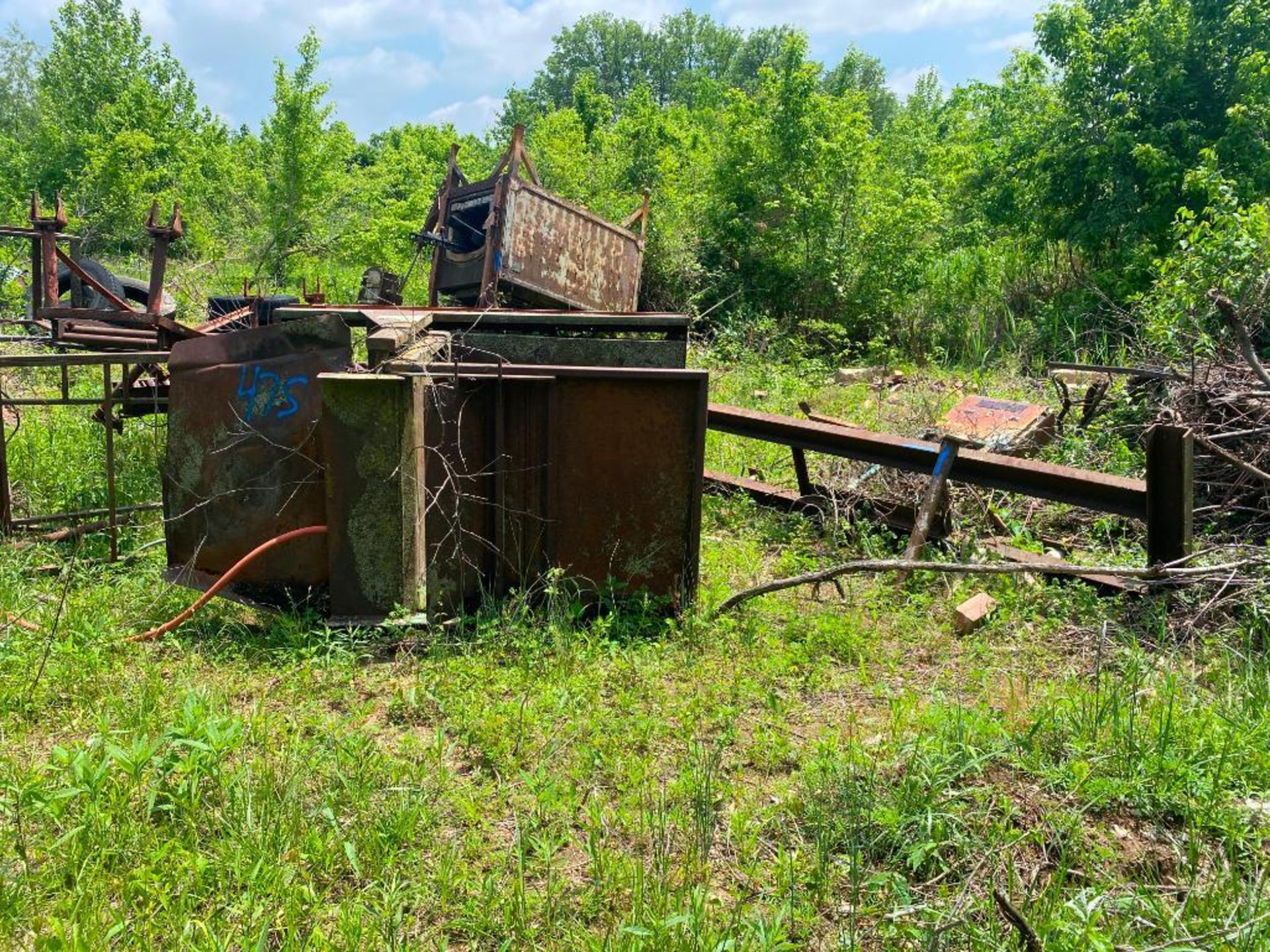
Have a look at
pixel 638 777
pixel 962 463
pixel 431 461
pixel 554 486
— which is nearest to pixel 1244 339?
pixel 962 463

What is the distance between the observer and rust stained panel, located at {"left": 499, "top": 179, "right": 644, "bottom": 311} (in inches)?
318

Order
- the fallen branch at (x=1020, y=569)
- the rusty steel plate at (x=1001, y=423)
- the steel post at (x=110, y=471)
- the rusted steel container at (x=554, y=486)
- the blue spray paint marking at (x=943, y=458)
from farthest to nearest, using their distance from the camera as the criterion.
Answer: the rusty steel plate at (x=1001, y=423), the steel post at (x=110, y=471), the blue spray paint marking at (x=943, y=458), the rusted steel container at (x=554, y=486), the fallen branch at (x=1020, y=569)

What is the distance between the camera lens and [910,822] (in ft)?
8.78

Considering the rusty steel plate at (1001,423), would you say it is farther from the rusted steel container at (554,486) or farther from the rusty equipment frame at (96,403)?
the rusty equipment frame at (96,403)

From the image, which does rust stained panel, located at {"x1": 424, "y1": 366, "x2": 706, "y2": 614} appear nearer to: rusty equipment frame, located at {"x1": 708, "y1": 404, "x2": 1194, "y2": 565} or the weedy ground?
the weedy ground

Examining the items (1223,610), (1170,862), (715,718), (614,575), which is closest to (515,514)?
(614,575)

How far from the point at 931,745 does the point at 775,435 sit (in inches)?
125

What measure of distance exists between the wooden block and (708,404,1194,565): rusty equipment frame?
774 mm

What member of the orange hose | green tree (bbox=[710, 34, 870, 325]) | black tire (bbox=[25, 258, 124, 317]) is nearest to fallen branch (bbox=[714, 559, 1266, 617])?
the orange hose

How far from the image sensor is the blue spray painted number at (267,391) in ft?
14.3

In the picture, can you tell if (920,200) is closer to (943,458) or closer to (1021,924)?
(943,458)

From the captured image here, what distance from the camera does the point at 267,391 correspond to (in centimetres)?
440

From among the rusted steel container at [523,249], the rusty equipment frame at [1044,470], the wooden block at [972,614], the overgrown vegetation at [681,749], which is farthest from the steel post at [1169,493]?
the rusted steel container at [523,249]

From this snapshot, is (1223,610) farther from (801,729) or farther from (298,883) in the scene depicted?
(298,883)
